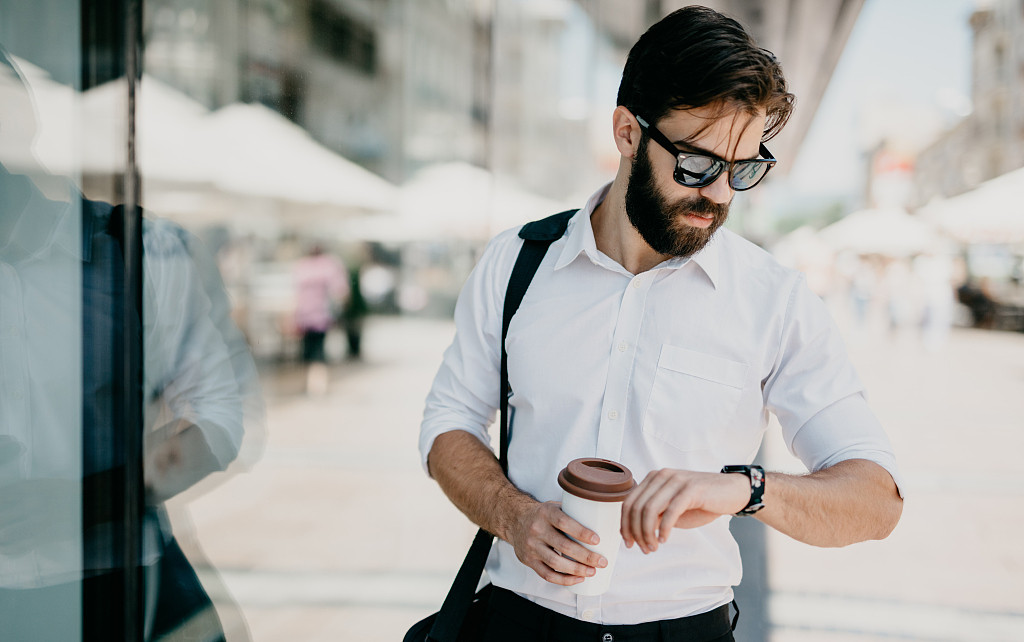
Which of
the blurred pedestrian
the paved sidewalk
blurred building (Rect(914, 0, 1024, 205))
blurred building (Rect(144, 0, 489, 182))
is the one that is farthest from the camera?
blurred building (Rect(914, 0, 1024, 205))

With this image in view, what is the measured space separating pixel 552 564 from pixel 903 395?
9.24 metres

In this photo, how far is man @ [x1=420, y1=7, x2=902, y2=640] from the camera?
4.21ft

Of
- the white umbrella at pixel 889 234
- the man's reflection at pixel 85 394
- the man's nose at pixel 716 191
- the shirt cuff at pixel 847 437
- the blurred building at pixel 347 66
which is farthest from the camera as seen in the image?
the white umbrella at pixel 889 234

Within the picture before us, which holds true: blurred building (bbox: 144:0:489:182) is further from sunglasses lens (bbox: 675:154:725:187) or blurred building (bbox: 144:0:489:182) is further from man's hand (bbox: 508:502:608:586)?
man's hand (bbox: 508:502:608:586)

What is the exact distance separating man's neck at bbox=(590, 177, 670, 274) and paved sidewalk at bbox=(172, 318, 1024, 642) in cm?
146

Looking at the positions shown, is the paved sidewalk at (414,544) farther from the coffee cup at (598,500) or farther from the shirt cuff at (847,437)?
the shirt cuff at (847,437)

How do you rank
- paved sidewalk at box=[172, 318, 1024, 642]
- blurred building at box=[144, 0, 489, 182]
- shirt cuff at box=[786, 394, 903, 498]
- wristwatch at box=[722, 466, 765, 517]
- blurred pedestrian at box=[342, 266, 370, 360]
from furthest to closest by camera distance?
blurred pedestrian at box=[342, 266, 370, 360], paved sidewalk at box=[172, 318, 1024, 642], blurred building at box=[144, 0, 489, 182], shirt cuff at box=[786, 394, 903, 498], wristwatch at box=[722, 466, 765, 517]

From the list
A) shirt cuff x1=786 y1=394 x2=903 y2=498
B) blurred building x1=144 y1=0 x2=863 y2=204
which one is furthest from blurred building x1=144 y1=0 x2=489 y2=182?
shirt cuff x1=786 y1=394 x2=903 y2=498

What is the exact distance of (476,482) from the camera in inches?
56.2

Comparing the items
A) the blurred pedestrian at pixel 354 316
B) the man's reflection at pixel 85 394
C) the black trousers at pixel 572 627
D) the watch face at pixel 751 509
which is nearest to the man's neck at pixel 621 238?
the watch face at pixel 751 509

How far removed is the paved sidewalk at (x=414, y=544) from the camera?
328 cm

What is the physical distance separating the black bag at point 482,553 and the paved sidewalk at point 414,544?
1068 mm

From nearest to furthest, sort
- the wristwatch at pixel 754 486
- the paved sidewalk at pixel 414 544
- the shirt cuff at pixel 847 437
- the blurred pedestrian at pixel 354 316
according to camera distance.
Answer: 1. the wristwatch at pixel 754 486
2. the shirt cuff at pixel 847 437
3. the paved sidewalk at pixel 414 544
4. the blurred pedestrian at pixel 354 316

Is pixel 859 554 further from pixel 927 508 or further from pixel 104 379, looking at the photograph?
pixel 104 379
